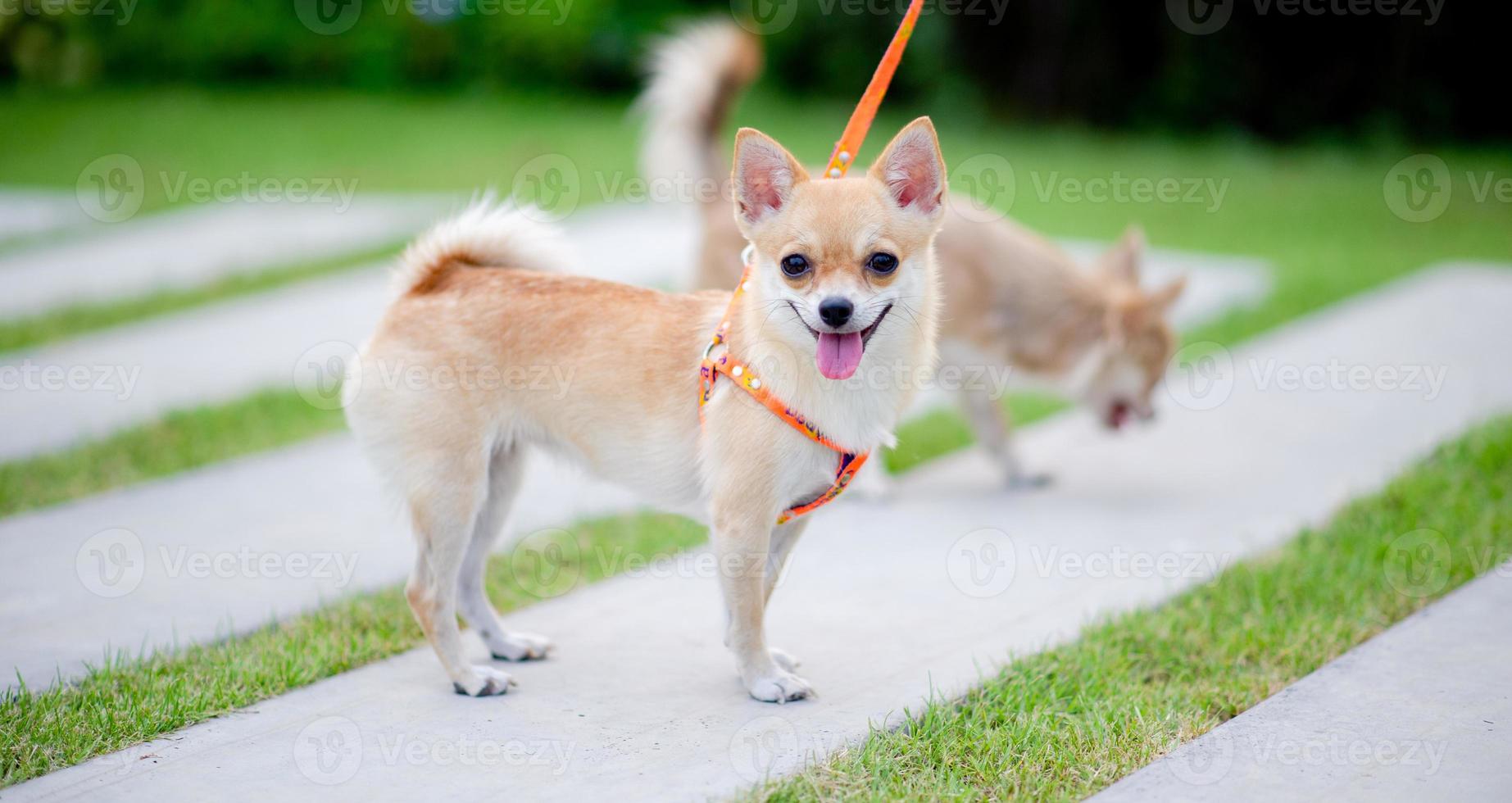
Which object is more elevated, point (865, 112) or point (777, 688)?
point (865, 112)

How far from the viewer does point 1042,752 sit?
2996mm

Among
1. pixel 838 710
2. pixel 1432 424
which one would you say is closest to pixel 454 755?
pixel 838 710

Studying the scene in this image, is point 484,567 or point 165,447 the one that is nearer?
point 484,567

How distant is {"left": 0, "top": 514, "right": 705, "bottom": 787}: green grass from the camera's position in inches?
118

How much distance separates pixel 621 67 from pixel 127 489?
1179 cm

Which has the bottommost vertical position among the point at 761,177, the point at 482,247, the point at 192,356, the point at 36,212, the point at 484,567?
the point at 36,212

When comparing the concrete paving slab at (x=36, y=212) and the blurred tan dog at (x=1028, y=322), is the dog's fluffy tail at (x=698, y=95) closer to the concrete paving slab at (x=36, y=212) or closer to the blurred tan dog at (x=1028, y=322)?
the blurred tan dog at (x=1028, y=322)

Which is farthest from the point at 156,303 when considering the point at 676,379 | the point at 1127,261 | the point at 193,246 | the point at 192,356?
the point at 1127,261

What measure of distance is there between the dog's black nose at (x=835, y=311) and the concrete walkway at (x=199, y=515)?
1.10 meters

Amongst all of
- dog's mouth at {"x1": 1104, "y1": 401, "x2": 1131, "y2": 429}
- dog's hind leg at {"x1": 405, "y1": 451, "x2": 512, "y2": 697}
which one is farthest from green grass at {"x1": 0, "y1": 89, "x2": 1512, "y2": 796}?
dog's mouth at {"x1": 1104, "y1": 401, "x2": 1131, "y2": 429}

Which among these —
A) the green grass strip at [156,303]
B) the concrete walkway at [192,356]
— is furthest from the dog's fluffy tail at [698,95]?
the green grass strip at [156,303]

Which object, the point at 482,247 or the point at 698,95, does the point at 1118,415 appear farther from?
the point at 482,247

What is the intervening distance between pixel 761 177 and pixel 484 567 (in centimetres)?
134

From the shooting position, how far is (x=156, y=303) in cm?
713
